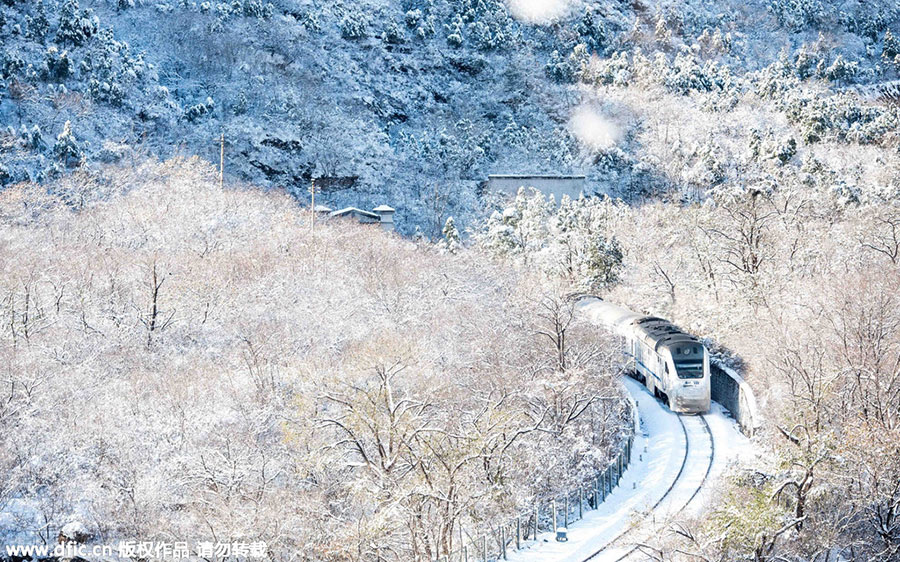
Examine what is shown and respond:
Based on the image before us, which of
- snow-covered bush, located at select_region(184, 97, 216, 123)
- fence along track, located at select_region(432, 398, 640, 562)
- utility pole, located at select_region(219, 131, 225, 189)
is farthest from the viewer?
snow-covered bush, located at select_region(184, 97, 216, 123)

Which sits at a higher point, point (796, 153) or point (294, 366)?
point (796, 153)

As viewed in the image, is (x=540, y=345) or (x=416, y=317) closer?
(x=540, y=345)

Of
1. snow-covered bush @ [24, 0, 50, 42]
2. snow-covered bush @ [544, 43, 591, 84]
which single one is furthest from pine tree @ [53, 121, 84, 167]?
snow-covered bush @ [544, 43, 591, 84]

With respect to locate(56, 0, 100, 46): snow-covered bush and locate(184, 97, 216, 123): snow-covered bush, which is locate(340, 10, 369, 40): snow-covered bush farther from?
locate(56, 0, 100, 46): snow-covered bush

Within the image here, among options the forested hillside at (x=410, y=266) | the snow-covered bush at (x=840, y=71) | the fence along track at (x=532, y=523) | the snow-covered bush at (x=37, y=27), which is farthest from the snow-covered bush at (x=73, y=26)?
the snow-covered bush at (x=840, y=71)

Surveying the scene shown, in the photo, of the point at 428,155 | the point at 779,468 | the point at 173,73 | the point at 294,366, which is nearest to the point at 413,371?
the point at 294,366

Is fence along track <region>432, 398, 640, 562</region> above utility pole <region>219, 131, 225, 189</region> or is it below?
below

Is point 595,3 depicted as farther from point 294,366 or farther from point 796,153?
point 294,366

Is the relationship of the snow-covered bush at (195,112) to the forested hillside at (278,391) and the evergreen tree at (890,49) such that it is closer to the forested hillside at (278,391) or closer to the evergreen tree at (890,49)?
the forested hillside at (278,391)

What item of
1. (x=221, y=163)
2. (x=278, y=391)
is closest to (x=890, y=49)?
(x=221, y=163)
